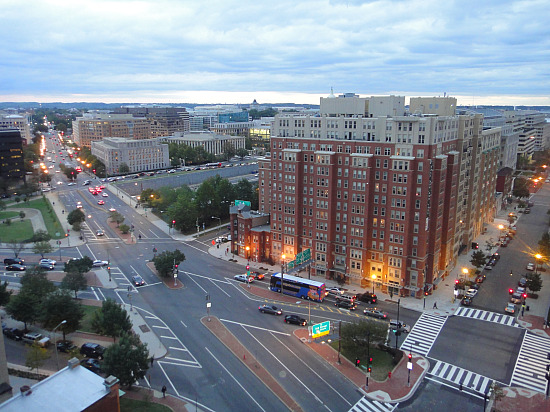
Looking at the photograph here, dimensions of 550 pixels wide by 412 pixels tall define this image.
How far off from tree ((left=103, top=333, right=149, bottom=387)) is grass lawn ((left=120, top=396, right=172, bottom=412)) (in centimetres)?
194

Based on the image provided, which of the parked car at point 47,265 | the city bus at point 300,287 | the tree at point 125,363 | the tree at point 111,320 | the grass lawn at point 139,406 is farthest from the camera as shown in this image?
the parked car at point 47,265

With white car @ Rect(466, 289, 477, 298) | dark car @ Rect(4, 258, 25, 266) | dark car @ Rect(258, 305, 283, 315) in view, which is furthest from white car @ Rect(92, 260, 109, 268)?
white car @ Rect(466, 289, 477, 298)

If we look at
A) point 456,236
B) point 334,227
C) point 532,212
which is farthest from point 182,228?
point 532,212

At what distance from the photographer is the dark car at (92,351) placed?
181 ft

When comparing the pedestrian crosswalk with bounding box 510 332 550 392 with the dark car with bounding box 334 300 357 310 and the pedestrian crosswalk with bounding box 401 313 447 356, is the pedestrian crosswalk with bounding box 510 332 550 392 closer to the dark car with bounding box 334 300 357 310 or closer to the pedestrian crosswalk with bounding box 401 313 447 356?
the pedestrian crosswalk with bounding box 401 313 447 356

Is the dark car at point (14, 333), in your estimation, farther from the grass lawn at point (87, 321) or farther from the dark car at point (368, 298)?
the dark car at point (368, 298)

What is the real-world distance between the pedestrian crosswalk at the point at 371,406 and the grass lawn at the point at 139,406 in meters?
20.6

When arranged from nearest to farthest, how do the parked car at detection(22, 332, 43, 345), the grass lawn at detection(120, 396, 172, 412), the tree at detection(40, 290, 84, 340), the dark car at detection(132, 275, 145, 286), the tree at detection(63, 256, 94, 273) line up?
the grass lawn at detection(120, 396, 172, 412) → the tree at detection(40, 290, 84, 340) → the parked car at detection(22, 332, 43, 345) → the tree at detection(63, 256, 94, 273) → the dark car at detection(132, 275, 145, 286)

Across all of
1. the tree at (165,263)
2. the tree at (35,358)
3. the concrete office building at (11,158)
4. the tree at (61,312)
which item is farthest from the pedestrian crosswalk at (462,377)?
the concrete office building at (11,158)

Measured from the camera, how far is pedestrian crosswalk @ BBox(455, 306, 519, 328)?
69.1 metres

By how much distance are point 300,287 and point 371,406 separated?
30713 mm

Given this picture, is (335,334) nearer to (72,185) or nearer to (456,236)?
(456,236)

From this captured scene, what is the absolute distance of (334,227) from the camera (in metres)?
83.7

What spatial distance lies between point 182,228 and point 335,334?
64348 mm
